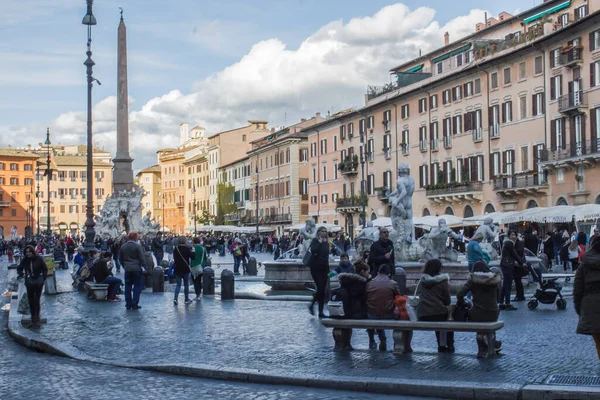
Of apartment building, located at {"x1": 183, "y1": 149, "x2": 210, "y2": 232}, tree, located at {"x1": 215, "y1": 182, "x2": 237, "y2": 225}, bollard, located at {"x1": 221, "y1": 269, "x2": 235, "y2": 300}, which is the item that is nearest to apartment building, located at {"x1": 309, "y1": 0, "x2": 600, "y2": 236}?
bollard, located at {"x1": 221, "y1": 269, "x2": 235, "y2": 300}

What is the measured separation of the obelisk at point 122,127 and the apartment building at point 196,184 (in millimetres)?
56190

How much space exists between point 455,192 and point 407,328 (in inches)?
1740

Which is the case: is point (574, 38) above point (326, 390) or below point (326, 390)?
above

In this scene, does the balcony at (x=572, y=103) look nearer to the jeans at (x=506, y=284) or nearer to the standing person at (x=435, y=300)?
the jeans at (x=506, y=284)

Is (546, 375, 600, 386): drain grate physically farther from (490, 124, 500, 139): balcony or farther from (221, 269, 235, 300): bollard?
(490, 124, 500, 139): balcony

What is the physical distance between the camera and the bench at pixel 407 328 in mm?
10438

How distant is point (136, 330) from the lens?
14.5 m

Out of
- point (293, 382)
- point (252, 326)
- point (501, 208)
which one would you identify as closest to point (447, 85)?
point (501, 208)

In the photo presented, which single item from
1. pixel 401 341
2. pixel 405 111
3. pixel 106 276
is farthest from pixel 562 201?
pixel 401 341

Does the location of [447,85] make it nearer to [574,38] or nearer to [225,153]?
[574,38]

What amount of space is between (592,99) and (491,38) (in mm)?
16000

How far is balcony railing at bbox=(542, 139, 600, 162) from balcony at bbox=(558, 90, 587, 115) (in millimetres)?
1482

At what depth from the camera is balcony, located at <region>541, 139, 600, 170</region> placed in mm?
41656

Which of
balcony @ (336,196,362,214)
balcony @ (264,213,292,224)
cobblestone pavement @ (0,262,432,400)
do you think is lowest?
cobblestone pavement @ (0,262,432,400)
